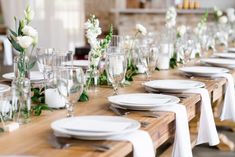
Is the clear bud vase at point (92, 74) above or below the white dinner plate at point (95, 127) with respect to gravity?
above

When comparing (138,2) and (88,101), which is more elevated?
(138,2)

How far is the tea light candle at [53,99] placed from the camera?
6.31 ft

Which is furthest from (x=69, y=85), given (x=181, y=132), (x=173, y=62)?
(x=173, y=62)

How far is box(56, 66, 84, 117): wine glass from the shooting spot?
5.80ft

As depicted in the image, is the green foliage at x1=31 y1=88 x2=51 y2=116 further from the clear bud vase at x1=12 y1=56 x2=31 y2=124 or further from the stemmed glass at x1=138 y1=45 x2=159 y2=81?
the stemmed glass at x1=138 y1=45 x2=159 y2=81

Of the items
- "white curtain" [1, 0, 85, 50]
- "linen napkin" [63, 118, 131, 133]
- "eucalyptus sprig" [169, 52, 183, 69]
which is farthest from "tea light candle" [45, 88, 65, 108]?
"white curtain" [1, 0, 85, 50]

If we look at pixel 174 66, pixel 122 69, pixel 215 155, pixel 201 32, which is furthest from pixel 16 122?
pixel 201 32

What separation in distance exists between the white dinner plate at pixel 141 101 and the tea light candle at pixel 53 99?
0.66 ft

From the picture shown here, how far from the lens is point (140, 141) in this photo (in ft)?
4.95

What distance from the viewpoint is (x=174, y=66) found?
3.31 m

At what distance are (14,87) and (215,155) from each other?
2285 mm

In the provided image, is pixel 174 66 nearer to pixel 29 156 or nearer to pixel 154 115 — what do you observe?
pixel 154 115

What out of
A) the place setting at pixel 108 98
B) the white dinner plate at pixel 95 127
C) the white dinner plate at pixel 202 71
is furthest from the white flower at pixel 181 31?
the white dinner plate at pixel 95 127

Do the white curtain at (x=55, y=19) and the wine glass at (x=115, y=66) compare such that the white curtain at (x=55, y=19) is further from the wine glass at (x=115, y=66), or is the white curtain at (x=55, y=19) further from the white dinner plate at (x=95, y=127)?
the white dinner plate at (x=95, y=127)
